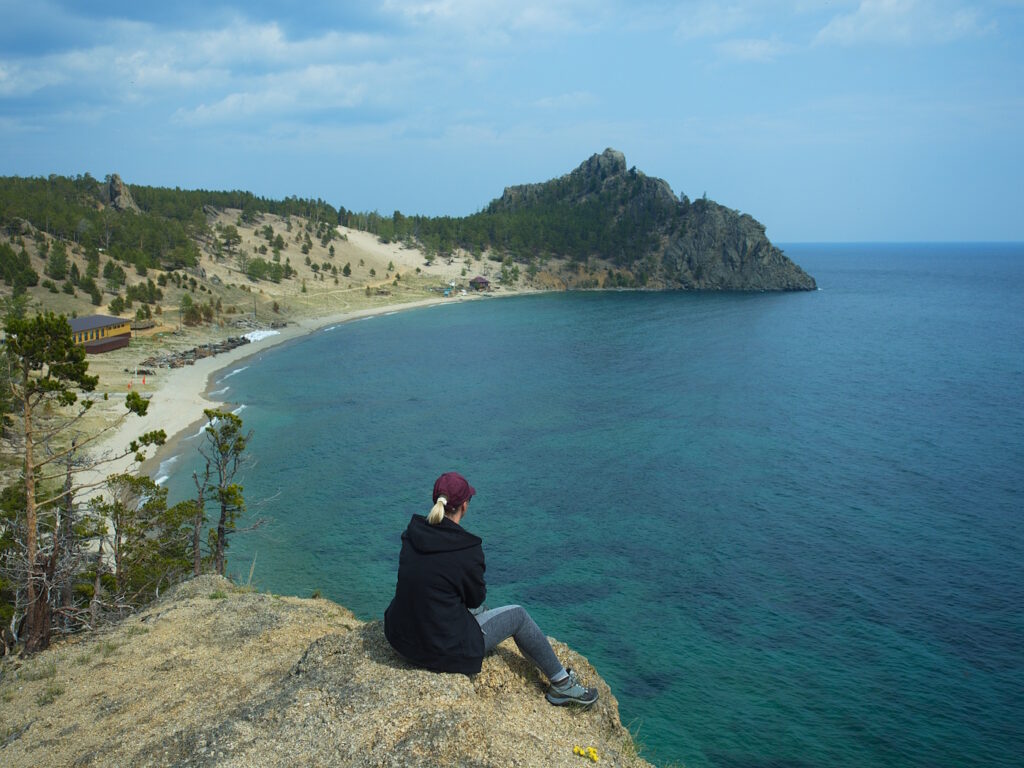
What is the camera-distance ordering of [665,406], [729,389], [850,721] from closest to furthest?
[850,721] < [665,406] < [729,389]

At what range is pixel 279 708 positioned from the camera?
8.57m

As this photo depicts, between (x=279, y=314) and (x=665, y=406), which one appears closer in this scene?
(x=665, y=406)

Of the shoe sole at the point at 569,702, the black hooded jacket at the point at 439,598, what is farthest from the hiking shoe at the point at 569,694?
the black hooded jacket at the point at 439,598

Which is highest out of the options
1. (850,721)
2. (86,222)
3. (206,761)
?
(86,222)

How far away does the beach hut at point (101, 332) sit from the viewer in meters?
70.5

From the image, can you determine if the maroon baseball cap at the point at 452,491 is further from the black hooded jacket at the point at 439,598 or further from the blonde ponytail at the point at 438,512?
the black hooded jacket at the point at 439,598

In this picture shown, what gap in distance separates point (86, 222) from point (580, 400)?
89.7 metres

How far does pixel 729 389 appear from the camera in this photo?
68.4 meters

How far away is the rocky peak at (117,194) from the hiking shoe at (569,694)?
527ft

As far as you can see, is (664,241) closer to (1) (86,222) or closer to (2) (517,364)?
(2) (517,364)

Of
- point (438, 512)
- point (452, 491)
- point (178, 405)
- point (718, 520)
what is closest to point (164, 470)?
point (178, 405)

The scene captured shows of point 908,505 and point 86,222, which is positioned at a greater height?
point 86,222

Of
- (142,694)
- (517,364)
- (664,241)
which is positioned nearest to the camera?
(142,694)

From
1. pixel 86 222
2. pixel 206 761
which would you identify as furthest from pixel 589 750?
pixel 86 222
